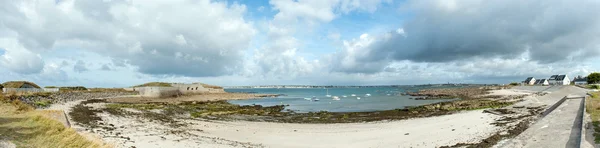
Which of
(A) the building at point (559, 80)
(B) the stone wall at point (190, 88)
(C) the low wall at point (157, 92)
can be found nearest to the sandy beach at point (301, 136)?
(C) the low wall at point (157, 92)

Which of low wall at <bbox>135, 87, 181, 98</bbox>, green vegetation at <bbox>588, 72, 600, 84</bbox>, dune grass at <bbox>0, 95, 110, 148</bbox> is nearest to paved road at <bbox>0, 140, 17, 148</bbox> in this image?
dune grass at <bbox>0, 95, 110, 148</bbox>

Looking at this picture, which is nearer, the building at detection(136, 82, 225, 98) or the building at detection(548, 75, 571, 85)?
the building at detection(136, 82, 225, 98)

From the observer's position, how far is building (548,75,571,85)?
398 ft

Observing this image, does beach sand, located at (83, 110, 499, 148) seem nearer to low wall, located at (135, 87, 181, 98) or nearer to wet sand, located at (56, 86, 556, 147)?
wet sand, located at (56, 86, 556, 147)

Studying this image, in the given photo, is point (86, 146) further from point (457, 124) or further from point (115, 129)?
point (457, 124)

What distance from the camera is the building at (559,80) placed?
4780 inches

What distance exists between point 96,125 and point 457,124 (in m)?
24.3

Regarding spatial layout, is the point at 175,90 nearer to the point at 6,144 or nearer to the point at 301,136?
the point at 301,136

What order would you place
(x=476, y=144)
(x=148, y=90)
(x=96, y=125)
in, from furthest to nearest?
(x=148, y=90) → (x=96, y=125) → (x=476, y=144)

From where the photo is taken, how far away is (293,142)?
1822 cm

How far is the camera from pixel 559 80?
12444 centimetres

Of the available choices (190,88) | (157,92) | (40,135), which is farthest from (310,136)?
(190,88)

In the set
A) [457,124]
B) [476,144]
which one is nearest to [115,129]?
[476,144]

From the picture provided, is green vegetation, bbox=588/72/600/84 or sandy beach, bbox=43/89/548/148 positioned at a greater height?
green vegetation, bbox=588/72/600/84
